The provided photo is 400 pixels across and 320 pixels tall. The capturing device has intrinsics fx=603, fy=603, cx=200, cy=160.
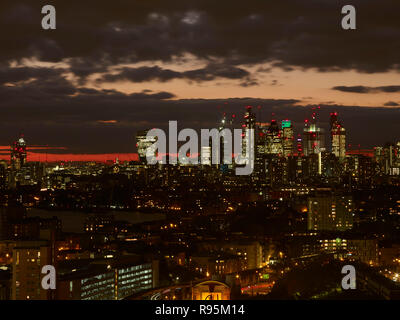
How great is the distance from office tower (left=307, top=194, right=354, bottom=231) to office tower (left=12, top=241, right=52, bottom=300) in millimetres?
10242

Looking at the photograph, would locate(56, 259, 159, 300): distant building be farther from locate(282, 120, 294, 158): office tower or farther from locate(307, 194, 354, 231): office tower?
locate(282, 120, 294, 158): office tower

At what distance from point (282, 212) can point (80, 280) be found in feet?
42.5

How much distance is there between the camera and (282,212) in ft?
63.3

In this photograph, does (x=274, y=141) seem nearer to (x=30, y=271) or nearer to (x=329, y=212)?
(x=329, y=212)

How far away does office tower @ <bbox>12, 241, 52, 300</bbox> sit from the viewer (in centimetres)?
656

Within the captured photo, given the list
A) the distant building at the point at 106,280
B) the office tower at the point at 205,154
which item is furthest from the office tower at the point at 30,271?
the office tower at the point at 205,154

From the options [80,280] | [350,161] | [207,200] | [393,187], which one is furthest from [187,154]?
[80,280]

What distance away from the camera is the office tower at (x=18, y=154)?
33.2m

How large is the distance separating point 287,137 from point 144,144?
30.8 ft

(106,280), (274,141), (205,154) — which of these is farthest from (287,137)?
(106,280)

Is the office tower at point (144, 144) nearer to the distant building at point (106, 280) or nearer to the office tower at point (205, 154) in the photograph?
the office tower at point (205, 154)

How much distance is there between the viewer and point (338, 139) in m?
34.8

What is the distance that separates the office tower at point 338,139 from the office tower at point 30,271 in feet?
93.5
